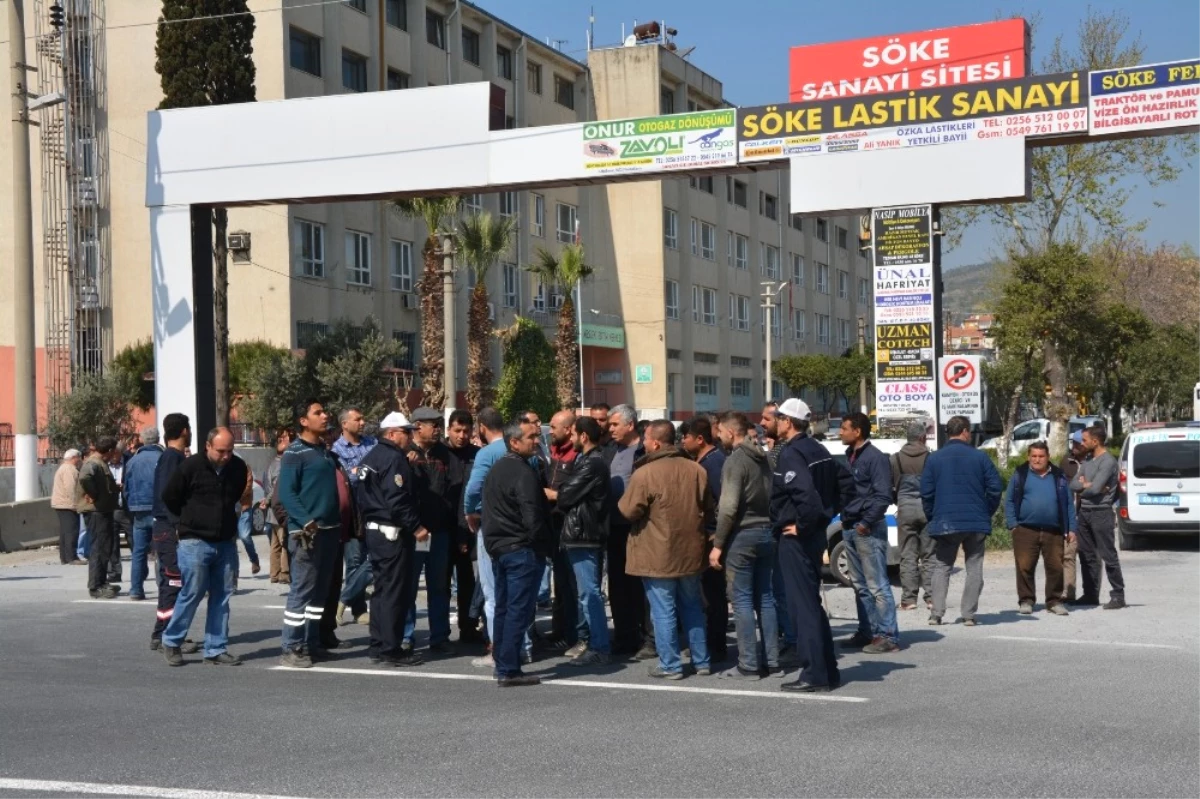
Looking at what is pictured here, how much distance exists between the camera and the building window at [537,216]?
54062mm

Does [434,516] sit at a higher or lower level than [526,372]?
lower

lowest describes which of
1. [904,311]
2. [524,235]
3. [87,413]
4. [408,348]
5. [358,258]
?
[87,413]

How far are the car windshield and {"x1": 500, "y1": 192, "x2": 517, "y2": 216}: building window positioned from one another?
3417cm

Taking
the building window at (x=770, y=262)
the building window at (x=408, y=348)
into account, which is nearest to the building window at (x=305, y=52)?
the building window at (x=408, y=348)

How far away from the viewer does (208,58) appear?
3027 cm

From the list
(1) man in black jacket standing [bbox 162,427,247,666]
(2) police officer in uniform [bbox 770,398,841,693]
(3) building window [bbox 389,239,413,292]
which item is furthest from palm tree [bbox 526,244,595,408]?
(2) police officer in uniform [bbox 770,398,841,693]

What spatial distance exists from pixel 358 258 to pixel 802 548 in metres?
36.2

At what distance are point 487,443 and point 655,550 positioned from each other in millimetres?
2032

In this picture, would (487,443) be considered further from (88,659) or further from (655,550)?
(88,659)

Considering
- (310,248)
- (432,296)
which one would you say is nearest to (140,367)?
(310,248)

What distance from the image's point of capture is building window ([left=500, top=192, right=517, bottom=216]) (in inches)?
2036

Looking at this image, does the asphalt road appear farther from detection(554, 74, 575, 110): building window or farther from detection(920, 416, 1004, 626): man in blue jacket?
detection(554, 74, 575, 110): building window

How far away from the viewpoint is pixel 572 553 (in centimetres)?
1011

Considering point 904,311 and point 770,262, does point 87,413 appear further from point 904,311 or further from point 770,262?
point 770,262
